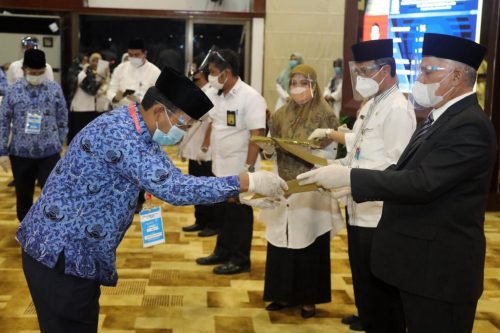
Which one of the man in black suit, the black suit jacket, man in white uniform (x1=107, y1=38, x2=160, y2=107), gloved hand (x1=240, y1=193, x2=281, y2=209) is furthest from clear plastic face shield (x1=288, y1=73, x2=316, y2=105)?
man in white uniform (x1=107, y1=38, x2=160, y2=107)

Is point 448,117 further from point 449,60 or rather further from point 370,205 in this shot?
point 370,205

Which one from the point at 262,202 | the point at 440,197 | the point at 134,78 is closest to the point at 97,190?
the point at 262,202

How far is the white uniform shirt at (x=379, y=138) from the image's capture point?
9.06 ft

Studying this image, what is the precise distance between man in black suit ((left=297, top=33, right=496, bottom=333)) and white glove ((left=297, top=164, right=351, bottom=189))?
14 millimetres

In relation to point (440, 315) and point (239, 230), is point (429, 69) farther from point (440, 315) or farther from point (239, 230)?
point (239, 230)

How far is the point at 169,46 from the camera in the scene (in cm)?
1116

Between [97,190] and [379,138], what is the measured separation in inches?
55.7

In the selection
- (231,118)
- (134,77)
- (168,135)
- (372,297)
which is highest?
(134,77)

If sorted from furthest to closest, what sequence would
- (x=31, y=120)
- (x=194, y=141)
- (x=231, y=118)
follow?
(x=194, y=141)
(x=31, y=120)
(x=231, y=118)

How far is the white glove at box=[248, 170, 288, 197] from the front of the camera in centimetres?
207

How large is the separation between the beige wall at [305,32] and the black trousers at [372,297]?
26.1 feet

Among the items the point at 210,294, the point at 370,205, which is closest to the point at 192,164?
the point at 210,294

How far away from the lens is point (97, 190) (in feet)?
6.31

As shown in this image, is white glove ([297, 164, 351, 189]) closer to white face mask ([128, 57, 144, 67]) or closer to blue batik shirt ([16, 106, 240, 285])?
blue batik shirt ([16, 106, 240, 285])
